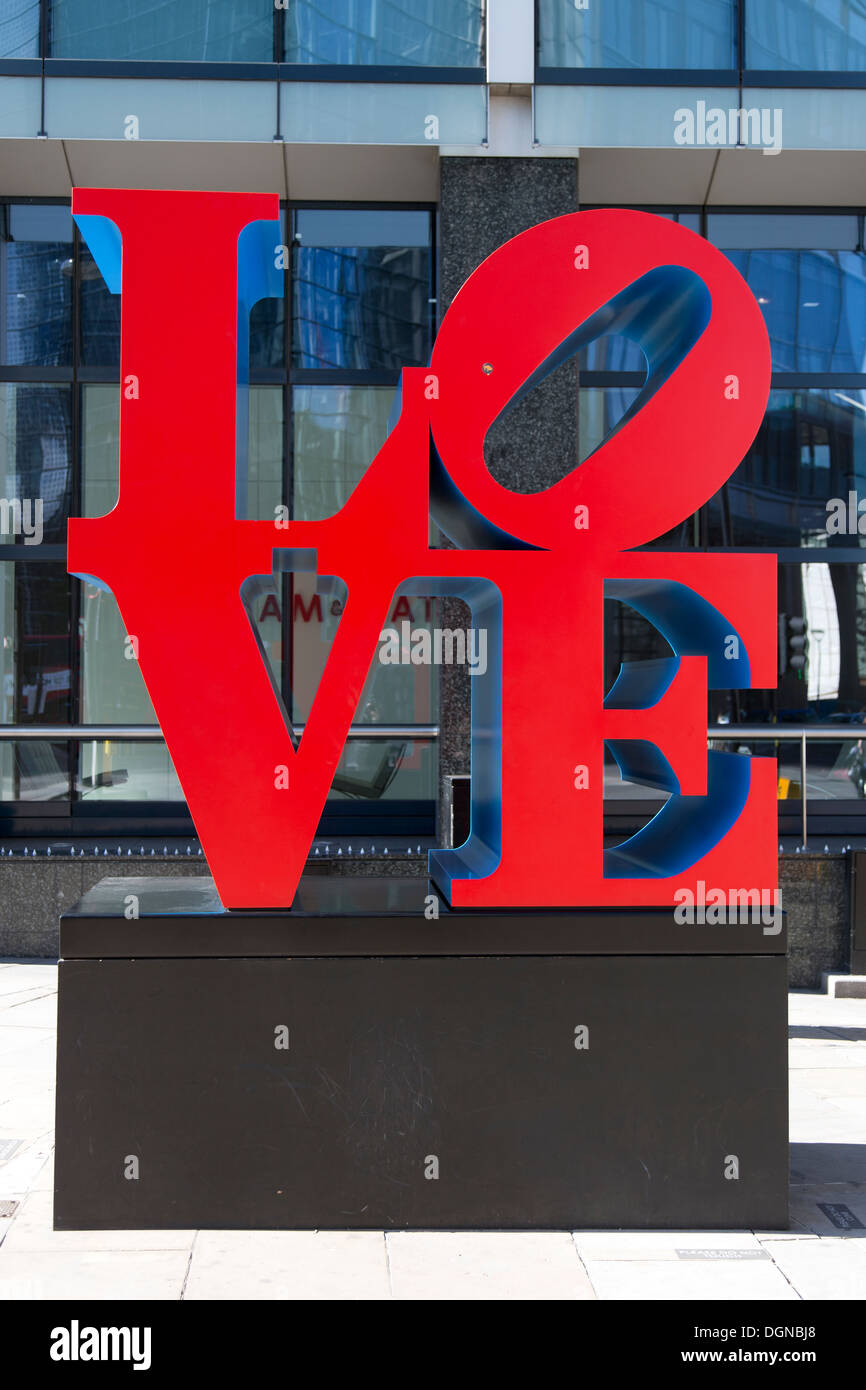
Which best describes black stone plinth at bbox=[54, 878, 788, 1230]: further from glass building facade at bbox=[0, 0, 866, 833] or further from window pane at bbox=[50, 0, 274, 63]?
window pane at bbox=[50, 0, 274, 63]

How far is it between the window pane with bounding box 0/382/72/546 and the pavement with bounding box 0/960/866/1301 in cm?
635

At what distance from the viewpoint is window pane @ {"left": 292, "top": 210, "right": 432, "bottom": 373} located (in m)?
10.2

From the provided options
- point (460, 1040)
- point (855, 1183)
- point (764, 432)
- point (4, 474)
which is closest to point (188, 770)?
point (460, 1040)

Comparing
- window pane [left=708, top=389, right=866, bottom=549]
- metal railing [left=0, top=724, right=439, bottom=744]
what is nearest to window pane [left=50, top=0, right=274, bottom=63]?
window pane [left=708, top=389, right=866, bottom=549]

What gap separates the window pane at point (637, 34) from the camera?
936 centimetres

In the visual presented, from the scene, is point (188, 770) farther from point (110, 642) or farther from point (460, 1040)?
point (110, 642)

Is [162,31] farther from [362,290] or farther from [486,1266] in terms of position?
[486,1266]

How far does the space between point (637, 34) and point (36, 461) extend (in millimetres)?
5959

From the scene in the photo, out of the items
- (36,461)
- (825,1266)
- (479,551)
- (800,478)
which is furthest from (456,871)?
(36,461)

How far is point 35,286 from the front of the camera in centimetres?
1020

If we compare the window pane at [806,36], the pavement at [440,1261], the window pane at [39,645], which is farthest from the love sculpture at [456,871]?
the window pane at [806,36]

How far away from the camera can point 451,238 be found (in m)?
9.38
